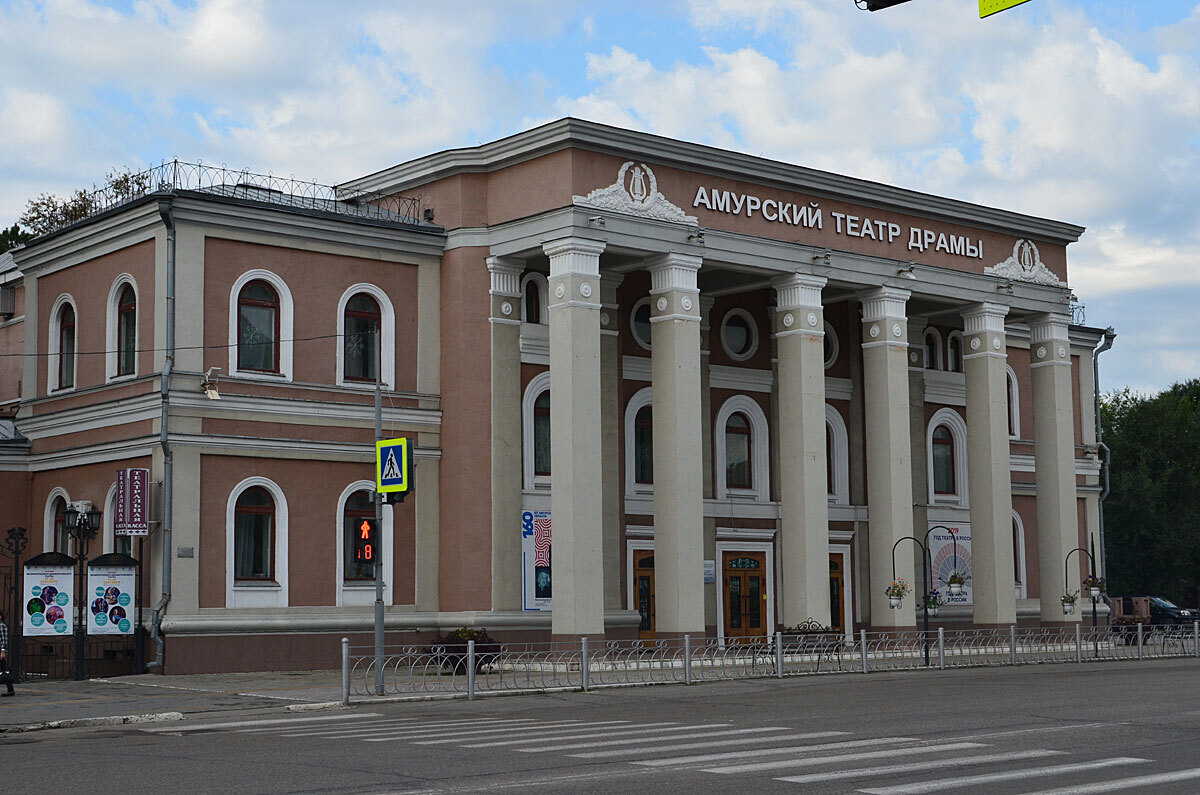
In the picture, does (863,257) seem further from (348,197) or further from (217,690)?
(217,690)

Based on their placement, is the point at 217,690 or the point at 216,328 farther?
the point at 216,328

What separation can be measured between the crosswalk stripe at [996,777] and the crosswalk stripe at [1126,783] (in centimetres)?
69

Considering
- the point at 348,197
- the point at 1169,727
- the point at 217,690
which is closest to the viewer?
the point at 1169,727

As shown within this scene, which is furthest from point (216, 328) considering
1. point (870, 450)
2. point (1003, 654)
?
point (1003, 654)

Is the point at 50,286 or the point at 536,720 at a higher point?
the point at 50,286

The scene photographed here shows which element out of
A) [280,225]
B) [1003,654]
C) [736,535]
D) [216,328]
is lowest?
[1003,654]

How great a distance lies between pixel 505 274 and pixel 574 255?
292 centimetres

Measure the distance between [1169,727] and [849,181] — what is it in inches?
1016

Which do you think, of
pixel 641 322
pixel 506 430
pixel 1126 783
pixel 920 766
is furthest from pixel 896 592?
pixel 1126 783

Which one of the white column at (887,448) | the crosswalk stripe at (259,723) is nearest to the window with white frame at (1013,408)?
the white column at (887,448)

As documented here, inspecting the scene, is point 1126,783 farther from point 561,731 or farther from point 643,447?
point 643,447

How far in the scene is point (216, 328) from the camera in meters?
34.9

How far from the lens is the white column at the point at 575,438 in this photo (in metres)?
35.6

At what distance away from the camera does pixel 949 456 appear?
5091 cm
